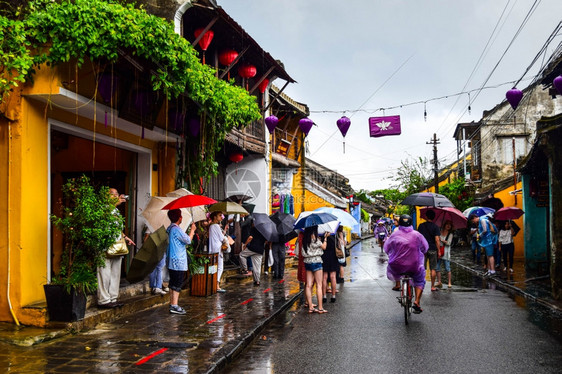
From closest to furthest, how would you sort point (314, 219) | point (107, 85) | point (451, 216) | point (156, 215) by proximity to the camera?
point (107, 85) < point (314, 219) < point (156, 215) < point (451, 216)

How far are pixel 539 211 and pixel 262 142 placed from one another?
10.7m

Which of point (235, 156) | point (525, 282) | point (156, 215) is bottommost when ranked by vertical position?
point (525, 282)

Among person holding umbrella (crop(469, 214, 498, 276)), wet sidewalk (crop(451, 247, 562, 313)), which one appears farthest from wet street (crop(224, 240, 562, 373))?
person holding umbrella (crop(469, 214, 498, 276))

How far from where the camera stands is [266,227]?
43.8 feet

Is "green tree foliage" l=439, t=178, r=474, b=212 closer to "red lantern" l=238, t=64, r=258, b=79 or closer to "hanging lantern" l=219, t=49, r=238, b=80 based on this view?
"red lantern" l=238, t=64, r=258, b=79

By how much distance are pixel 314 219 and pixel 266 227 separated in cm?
398

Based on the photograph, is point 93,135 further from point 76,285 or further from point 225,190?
point 225,190

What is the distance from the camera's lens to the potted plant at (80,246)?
24.3 feet

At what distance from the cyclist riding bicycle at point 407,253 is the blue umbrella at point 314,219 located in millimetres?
1212

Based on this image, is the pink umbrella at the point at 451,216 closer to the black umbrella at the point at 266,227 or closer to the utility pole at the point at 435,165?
the black umbrella at the point at 266,227

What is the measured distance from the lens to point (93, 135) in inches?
377

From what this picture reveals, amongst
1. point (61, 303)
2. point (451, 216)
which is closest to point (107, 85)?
point (61, 303)

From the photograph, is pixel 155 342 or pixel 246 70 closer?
pixel 155 342

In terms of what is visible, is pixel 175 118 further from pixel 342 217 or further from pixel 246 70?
pixel 246 70
